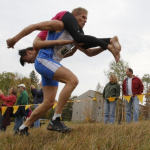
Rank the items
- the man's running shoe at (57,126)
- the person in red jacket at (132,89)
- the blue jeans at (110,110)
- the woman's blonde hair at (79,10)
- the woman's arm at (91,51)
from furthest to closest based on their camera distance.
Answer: the blue jeans at (110,110) → the person in red jacket at (132,89) → the woman's arm at (91,51) → the woman's blonde hair at (79,10) → the man's running shoe at (57,126)

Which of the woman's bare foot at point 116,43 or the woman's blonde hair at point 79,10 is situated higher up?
the woman's blonde hair at point 79,10

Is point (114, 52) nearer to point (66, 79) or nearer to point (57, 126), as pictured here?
point (66, 79)

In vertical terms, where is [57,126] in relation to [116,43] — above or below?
below

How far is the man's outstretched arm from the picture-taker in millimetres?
2973

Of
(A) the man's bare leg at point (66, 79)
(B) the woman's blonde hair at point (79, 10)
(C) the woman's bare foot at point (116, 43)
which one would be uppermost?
(B) the woman's blonde hair at point (79, 10)

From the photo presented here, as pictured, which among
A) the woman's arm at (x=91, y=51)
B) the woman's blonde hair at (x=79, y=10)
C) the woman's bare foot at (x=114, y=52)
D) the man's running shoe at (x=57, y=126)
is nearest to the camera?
the woman's bare foot at (x=114, y=52)

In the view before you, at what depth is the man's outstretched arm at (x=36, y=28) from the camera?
9.75 feet

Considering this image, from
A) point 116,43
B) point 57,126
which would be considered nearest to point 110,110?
point 57,126

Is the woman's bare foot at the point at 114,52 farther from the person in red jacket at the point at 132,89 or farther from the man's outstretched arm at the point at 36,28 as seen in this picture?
the person in red jacket at the point at 132,89

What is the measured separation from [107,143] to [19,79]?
41.1m

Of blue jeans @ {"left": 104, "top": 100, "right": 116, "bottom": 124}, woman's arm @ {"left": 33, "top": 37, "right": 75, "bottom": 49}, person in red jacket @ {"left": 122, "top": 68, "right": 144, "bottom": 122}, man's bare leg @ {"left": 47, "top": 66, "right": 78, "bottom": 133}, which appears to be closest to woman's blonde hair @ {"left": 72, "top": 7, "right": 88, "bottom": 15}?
woman's arm @ {"left": 33, "top": 37, "right": 75, "bottom": 49}

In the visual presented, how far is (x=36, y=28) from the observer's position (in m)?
3.01

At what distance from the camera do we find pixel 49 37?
10.3 feet

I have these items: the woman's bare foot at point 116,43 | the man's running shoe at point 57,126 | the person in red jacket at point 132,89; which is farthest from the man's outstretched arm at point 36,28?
the person in red jacket at point 132,89
